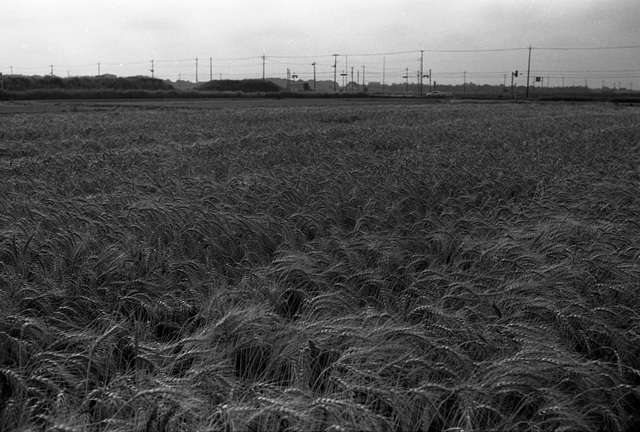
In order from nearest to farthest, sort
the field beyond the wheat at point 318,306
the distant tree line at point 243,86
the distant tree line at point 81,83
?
1. the field beyond the wheat at point 318,306
2. the distant tree line at point 81,83
3. the distant tree line at point 243,86

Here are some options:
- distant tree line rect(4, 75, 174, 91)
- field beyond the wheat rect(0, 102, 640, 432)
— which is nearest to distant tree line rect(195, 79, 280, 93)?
distant tree line rect(4, 75, 174, 91)

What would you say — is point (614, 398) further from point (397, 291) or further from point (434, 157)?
point (434, 157)

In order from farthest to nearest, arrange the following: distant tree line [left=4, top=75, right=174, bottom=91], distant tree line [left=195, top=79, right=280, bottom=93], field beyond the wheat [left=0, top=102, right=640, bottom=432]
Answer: distant tree line [left=195, top=79, right=280, bottom=93]
distant tree line [left=4, top=75, right=174, bottom=91]
field beyond the wheat [left=0, top=102, right=640, bottom=432]

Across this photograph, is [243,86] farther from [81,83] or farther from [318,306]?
[318,306]

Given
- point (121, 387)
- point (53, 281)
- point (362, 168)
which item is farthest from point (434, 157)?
point (121, 387)

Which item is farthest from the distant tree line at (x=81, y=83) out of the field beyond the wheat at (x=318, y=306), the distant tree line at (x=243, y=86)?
the field beyond the wheat at (x=318, y=306)

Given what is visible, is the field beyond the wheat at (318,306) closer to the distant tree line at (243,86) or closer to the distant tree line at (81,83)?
the distant tree line at (81,83)

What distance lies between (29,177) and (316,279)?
5970 millimetres

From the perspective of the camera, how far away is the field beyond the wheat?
3041 mm

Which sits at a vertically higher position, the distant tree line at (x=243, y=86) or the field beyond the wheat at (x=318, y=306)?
the distant tree line at (x=243, y=86)

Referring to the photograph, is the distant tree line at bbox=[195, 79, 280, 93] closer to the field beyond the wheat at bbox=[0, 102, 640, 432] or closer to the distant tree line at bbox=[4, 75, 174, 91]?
the distant tree line at bbox=[4, 75, 174, 91]

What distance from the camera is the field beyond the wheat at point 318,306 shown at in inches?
120

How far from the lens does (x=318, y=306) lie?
3984 millimetres

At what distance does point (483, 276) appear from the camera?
14.7 ft
